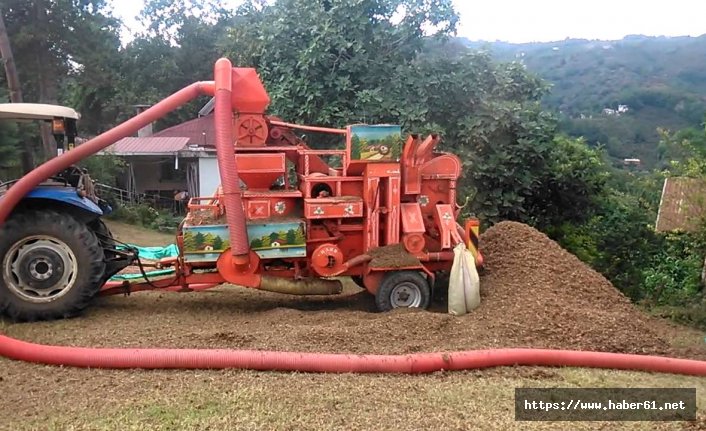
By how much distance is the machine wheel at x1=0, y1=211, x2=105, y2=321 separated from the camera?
20.9ft

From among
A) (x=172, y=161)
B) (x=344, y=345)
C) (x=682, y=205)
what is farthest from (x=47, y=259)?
(x=172, y=161)

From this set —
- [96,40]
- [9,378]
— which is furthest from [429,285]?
[96,40]

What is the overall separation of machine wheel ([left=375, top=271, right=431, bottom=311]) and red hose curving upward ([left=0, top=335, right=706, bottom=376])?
216cm

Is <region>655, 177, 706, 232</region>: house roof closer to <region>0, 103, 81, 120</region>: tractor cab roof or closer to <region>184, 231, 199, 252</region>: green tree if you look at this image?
<region>184, 231, 199, 252</region>: green tree

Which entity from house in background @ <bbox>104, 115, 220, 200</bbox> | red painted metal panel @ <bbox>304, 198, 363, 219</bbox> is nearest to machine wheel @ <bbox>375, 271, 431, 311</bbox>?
red painted metal panel @ <bbox>304, 198, 363, 219</bbox>

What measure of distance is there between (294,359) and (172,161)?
19631 mm

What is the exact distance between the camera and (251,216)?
688 centimetres

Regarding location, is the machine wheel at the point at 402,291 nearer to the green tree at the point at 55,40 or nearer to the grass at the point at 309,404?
the grass at the point at 309,404

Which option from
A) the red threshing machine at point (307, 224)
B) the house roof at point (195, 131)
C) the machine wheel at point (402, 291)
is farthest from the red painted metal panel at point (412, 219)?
the house roof at point (195, 131)

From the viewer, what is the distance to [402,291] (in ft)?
23.5

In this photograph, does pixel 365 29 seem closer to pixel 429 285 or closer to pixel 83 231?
pixel 429 285

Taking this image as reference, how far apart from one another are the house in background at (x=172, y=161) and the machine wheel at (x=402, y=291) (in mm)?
14445

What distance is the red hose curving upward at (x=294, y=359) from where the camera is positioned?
4586mm

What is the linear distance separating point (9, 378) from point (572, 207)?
32.5 ft
